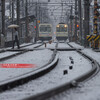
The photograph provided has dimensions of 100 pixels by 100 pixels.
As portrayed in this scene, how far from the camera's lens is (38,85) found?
7184 millimetres

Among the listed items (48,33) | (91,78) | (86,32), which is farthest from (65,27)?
(91,78)

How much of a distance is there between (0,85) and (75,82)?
1.51 m

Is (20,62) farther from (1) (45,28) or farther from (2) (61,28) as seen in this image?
(2) (61,28)

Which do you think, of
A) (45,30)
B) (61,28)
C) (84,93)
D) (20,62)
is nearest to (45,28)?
(45,30)

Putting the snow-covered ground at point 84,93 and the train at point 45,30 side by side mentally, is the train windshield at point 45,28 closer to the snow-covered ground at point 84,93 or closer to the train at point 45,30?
the train at point 45,30

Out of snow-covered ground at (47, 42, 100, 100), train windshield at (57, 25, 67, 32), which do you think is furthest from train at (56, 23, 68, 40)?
snow-covered ground at (47, 42, 100, 100)

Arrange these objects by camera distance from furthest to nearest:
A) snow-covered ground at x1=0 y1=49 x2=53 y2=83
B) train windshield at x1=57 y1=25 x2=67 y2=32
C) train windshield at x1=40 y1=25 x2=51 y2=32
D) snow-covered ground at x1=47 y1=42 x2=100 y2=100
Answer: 1. train windshield at x1=57 y1=25 x2=67 y2=32
2. train windshield at x1=40 y1=25 x2=51 y2=32
3. snow-covered ground at x1=0 y1=49 x2=53 y2=83
4. snow-covered ground at x1=47 y1=42 x2=100 y2=100

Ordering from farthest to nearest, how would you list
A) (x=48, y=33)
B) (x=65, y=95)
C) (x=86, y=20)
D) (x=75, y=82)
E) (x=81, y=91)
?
(x=48, y=33)
(x=86, y=20)
(x=75, y=82)
(x=81, y=91)
(x=65, y=95)

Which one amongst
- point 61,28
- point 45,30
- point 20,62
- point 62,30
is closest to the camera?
point 20,62

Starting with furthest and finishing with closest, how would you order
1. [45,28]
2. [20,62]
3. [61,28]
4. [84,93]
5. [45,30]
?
[61,28], [45,30], [45,28], [20,62], [84,93]

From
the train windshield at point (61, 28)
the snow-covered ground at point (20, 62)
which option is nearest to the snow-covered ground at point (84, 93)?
the snow-covered ground at point (20, 62)

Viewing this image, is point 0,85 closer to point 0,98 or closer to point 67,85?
point 0,98

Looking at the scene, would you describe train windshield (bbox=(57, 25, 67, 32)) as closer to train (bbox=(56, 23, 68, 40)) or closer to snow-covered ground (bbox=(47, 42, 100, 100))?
train (bbox=(56, 23, 68, 40))

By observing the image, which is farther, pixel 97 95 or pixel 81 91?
pixel 81 91
